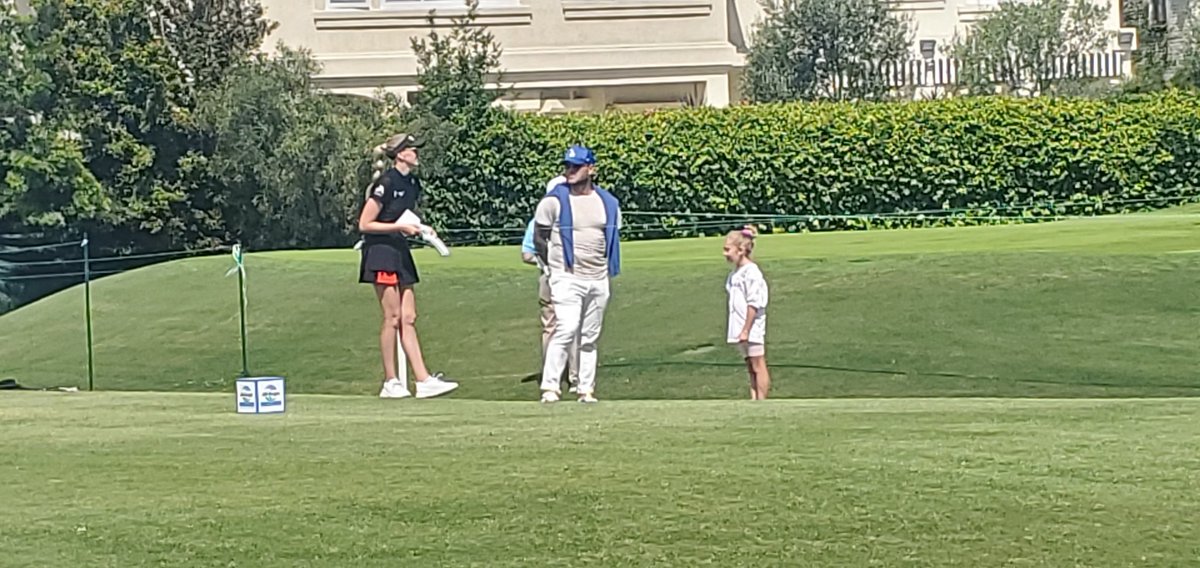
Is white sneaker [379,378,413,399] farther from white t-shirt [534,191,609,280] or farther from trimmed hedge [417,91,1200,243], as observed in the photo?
trimmed hedge [417,91,1200,243]

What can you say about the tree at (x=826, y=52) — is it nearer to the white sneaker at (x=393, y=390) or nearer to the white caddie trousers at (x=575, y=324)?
the white sneaker at (x=393, y=390)

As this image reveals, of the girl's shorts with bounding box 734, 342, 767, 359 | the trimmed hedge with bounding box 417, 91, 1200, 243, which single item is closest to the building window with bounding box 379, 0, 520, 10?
the trimmed hedge with bounding box 417, 91, 1200, 243

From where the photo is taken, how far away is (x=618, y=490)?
6797 mm

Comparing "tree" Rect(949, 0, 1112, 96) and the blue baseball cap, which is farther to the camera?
"tree" Rect(949, 0, 1112, 96)

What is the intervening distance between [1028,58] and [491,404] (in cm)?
2551

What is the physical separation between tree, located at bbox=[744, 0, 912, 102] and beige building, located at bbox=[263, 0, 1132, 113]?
209 centimetres

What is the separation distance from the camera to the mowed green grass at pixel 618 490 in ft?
19.0

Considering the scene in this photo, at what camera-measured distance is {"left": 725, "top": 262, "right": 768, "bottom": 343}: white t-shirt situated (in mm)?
12969

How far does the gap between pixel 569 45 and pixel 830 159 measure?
345 inches

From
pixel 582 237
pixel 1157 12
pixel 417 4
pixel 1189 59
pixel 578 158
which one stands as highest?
pixel 417 4

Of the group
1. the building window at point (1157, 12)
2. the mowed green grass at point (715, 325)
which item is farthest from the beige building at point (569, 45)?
the mowed green grass at point (715, 325)

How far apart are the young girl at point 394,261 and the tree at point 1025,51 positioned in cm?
2429

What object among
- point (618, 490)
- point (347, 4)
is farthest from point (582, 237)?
point (347, 4)

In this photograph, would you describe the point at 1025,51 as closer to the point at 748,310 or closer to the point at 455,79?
the point at 455,79
